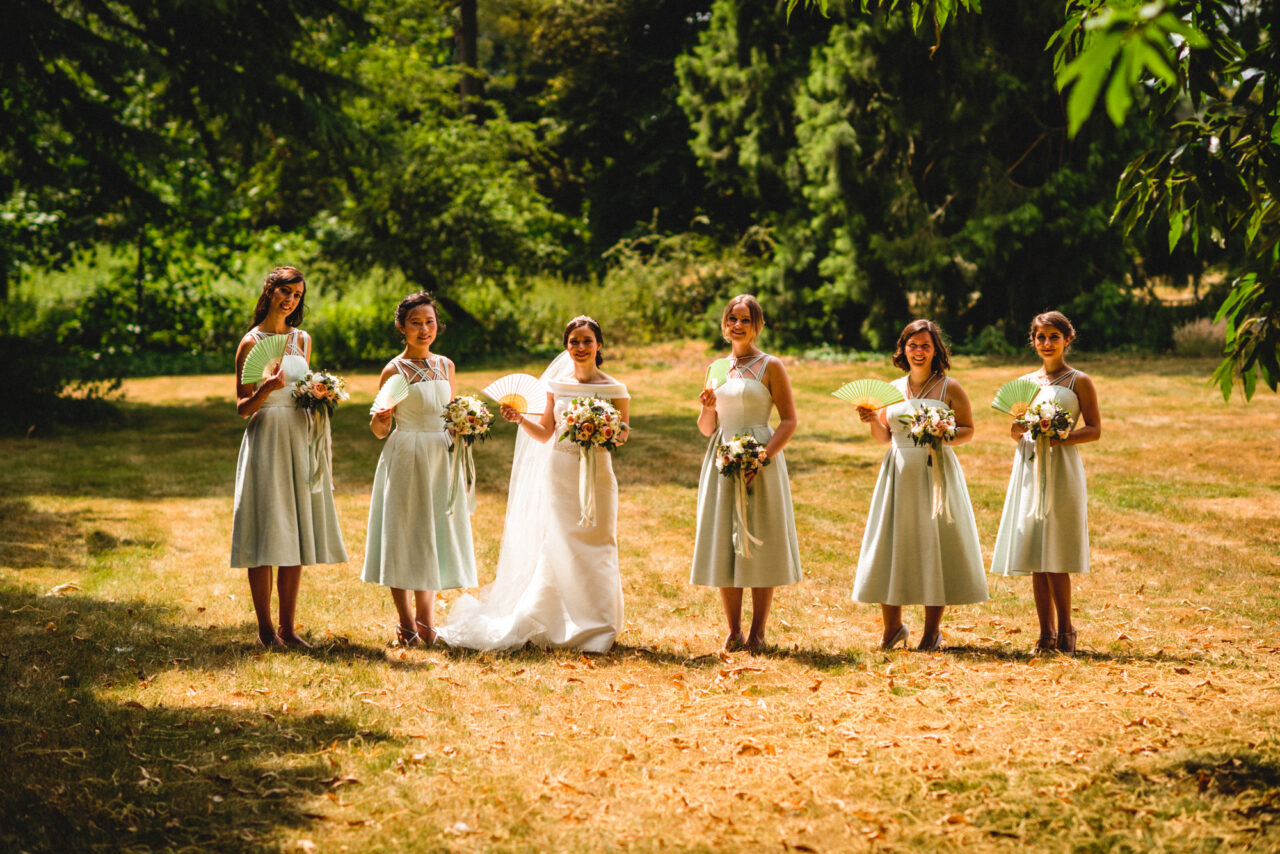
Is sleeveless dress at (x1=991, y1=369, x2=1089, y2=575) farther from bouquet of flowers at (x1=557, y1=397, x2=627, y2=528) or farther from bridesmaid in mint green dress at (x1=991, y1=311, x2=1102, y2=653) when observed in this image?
bouquet of flowers at (x1=557, y1=397, x2=627, y2=528)

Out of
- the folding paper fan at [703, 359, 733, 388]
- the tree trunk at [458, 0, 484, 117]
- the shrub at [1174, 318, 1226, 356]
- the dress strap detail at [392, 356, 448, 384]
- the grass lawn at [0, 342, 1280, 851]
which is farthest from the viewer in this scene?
the tree trunk at [458, 0, 484, 117]

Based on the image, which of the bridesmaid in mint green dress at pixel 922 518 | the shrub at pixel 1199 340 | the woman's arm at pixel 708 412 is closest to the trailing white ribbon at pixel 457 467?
the woman's arm at pixel 708 412

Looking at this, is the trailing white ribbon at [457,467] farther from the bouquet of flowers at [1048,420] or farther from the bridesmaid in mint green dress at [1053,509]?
the bouquet of flowers at [1048,420]

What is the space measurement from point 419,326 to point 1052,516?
12.8 feet

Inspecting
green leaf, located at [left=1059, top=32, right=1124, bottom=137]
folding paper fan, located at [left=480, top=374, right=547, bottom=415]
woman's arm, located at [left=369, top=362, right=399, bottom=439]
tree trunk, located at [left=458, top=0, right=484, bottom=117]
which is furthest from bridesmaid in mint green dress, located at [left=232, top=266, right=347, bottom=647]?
tree trunk, located at [left=458, top=0, right=484, bottom=117]

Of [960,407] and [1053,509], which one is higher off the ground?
[960,407]

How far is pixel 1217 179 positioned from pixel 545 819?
11.7 feet

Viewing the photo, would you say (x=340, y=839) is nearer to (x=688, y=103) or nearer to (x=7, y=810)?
(x=7, y=810)

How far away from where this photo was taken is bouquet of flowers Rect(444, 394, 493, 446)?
647 centimetres

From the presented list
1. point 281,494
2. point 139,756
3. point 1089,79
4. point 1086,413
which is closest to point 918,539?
point 1086,413

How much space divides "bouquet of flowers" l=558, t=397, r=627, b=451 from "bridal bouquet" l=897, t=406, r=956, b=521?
170 centimetres

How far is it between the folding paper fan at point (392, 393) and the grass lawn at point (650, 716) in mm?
1474

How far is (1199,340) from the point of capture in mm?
23297

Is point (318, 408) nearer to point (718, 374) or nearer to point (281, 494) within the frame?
point (281, 494)
